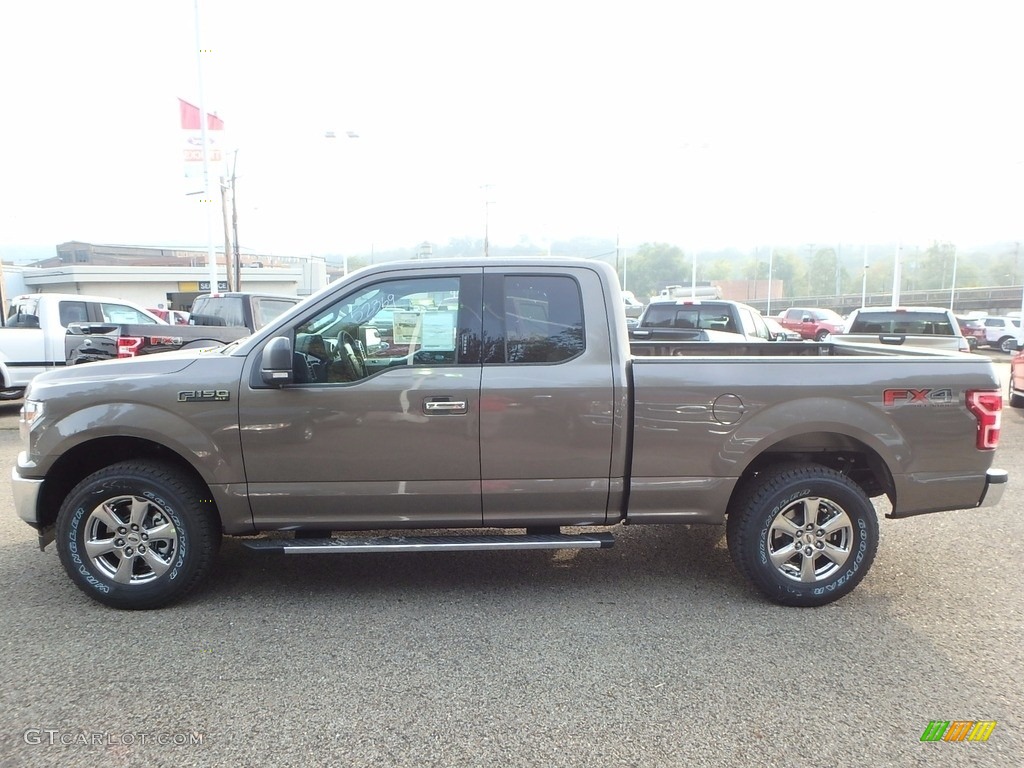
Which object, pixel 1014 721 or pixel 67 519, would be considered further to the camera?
pixel 67 519

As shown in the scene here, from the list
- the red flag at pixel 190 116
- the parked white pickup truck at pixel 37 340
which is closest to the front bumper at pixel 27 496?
the parked white pickup truck at pixel 37 340

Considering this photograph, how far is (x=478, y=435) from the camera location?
3.92 m

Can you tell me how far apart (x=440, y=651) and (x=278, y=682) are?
2.57ft

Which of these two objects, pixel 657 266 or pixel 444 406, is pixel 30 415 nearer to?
pixel 444 406

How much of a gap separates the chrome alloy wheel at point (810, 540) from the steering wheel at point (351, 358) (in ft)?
8.24

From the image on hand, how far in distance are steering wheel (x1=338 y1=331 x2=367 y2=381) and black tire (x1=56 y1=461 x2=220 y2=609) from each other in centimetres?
113

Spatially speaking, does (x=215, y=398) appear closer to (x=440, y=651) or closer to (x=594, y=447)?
(x=440, y=651)

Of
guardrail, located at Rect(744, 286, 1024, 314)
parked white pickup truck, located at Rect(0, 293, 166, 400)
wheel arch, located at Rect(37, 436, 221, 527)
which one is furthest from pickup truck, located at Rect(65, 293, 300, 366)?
guardrail, located at Rect(744, 286, 1024, 314)

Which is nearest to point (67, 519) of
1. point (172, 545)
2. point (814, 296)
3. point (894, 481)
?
point (172, 545)

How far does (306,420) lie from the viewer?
3.90m

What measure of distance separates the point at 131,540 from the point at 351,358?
1.63 m

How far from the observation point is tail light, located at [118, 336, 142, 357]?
9.55m

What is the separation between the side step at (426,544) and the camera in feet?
12.8

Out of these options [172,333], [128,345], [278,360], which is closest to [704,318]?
[172,333]
